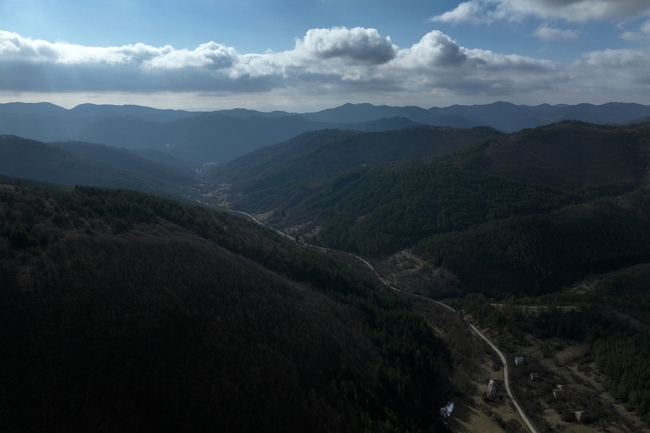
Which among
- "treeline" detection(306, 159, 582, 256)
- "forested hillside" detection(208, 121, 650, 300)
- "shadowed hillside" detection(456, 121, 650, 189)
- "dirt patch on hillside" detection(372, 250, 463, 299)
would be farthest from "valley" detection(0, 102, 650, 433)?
"shadowed hillside" detection(456, 121, 650, 189)

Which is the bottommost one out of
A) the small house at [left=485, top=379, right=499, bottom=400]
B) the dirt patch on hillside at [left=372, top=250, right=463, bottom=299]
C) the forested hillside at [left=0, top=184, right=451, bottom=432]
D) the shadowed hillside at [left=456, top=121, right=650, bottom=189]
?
the dirt patch on hillside at [left=372, top=250, right=463, bottom=299]

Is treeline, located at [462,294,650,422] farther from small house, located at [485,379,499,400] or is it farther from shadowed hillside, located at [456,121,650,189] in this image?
shadowed hillside, located at [456,121,650,189]

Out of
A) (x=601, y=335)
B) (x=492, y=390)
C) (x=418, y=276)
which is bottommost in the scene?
(x=418, y=276)

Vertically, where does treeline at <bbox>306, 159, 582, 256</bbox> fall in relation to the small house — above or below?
above

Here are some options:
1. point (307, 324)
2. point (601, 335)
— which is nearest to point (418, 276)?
point (601, 335)

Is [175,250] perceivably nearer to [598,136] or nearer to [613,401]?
[613,401]

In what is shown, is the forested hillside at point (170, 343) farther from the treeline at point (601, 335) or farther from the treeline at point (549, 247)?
the treeline at point (549, 247)

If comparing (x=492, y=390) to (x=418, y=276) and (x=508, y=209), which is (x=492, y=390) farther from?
(x=508, y=209)
